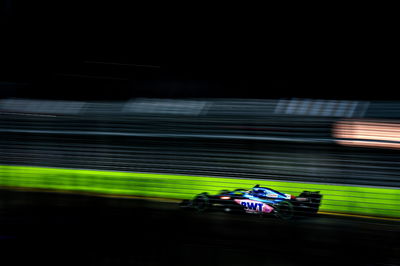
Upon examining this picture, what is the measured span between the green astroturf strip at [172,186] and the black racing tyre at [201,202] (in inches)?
4.1

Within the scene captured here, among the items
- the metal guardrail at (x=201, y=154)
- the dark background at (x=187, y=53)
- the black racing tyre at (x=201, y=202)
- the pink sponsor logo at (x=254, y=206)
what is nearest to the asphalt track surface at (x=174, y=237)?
the black racing tyre at (x=201, y=202)

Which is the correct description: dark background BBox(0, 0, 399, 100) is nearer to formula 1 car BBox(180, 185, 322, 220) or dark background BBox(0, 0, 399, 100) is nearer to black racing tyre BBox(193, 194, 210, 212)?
formula 1 car BBox(180, 185, 322, 220)

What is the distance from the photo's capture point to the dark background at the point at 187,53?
30.1ft

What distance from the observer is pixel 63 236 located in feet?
11.3

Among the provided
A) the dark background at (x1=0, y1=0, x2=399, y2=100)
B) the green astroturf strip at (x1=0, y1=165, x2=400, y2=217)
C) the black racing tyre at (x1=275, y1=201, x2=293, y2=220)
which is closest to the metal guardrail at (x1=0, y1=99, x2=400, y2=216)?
the green astroturf strip at (x1=0, y1=165, x2=400, y2=217)

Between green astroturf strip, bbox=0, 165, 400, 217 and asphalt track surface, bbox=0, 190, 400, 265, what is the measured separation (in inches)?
7.2

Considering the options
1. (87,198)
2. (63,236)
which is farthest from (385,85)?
(63,236)

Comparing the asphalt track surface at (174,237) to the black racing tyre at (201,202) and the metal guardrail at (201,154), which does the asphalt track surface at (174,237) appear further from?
the metal guardrail at (201,154)

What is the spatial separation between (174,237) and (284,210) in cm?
107

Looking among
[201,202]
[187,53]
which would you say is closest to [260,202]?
[201,202]

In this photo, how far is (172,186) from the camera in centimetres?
444

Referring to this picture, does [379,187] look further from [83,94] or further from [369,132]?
[83,94]

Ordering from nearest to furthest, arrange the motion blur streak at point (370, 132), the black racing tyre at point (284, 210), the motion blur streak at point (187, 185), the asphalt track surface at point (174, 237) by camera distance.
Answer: the asphalt track surface at point (174, 237), the motion blur streak at point (187, 185), the black racing tyre at point (284, 210), the motion blur streak at point (370, 132)

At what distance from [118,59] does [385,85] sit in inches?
235
